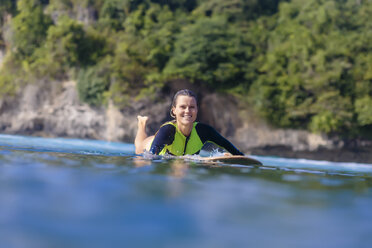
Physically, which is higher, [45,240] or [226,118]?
[226,118]

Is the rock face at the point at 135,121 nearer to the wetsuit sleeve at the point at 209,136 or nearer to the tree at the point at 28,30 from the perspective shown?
the tree at the point at 28,30

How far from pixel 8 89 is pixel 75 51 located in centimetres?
405

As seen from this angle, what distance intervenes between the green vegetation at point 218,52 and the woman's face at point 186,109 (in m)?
10.2

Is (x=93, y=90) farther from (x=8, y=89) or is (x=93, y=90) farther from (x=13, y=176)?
(x=13, y=176)

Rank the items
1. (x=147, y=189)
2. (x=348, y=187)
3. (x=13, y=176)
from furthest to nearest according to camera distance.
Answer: (x=348, y=187)
(x=13, y=176)
(x=147, y=189)

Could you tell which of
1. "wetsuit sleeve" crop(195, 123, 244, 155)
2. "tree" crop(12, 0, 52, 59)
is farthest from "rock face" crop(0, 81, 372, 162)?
"wetsuit sleeve" crop(195, 123, 244, 155)

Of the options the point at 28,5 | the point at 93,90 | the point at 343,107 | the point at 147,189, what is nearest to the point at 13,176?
the point at 147,189

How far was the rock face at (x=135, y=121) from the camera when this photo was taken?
1295 cm

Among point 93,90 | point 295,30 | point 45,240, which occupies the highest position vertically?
point 295,30

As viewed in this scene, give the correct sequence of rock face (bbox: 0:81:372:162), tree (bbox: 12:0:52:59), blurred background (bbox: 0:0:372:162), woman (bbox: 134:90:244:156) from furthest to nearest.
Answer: tree (bbox: 12:0:52:59)
rock face (bbox: 0:81:372:162)
blurred background (bbox: 0:0:372:162)
woman (bbox: 134:90:244:156)

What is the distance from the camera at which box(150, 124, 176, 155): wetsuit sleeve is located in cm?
304

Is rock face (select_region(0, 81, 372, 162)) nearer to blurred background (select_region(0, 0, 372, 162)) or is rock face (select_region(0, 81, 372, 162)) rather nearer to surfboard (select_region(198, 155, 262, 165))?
blurred background (select_region(0, 0, 372, 162))

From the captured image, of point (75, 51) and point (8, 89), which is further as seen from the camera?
point (8, 89)

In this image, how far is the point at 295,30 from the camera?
14.5 m
